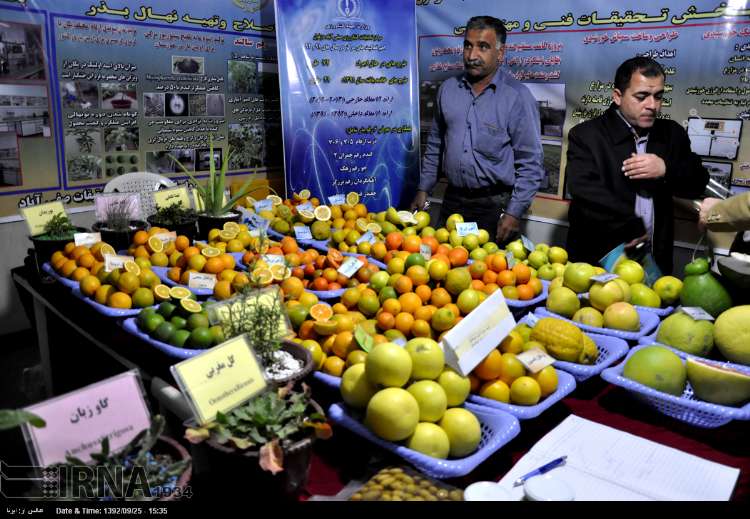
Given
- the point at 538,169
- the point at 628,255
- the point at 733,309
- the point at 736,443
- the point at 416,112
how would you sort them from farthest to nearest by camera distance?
the point at 416,112 < the point at 538,169 < the point at 628,255 < the point at 733,309 < the point at 736,443

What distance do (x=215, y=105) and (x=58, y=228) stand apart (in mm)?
2188

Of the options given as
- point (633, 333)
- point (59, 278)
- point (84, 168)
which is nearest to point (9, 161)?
point (84, 168)

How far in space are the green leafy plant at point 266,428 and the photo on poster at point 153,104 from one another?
3.49 m

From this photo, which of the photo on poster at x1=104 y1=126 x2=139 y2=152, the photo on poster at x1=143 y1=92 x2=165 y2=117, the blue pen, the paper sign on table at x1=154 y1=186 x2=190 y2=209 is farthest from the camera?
the photo on poster at x1=143 y1=92 x2=165 y2=117

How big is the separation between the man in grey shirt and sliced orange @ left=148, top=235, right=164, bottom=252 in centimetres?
209

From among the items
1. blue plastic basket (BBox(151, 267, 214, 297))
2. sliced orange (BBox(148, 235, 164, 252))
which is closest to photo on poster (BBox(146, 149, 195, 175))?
sliced orange (BBox(148, 235, 164, 252))

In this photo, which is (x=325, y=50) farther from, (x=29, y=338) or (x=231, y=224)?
(x=29, y=338)

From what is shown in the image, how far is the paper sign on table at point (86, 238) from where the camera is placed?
2.41 m

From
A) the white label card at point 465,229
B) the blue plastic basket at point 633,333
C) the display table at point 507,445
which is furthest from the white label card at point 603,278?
the white label card at point 465,229

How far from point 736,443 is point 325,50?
364cm

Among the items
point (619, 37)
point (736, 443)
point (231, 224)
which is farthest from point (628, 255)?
point (619, 37)

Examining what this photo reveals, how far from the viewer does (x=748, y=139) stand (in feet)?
11.0

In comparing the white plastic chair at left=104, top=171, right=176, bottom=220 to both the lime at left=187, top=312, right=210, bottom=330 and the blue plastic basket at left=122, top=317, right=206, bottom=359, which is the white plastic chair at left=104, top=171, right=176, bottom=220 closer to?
the blue plastic basket at left=122, top=317, right=206, bottom=359

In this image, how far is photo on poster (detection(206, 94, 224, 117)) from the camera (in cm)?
441
